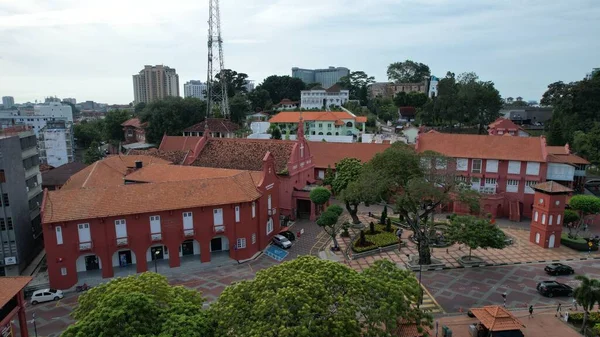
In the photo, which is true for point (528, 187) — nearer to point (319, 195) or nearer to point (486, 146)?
point (486, 146)

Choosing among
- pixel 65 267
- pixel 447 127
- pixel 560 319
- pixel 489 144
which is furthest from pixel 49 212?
pixel 447 127

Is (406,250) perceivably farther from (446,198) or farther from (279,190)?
(279,190)

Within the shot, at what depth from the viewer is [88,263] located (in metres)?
35.7

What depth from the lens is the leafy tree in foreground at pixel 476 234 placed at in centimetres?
3556

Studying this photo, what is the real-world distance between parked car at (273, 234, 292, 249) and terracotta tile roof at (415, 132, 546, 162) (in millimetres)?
24085

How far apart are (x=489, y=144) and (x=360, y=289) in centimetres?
4013

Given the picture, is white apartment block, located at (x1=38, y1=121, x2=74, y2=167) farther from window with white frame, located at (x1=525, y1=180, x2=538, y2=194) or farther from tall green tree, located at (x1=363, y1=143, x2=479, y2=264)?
window with white frame, located at (x1=525, y1=180, x2=538, y2=194)

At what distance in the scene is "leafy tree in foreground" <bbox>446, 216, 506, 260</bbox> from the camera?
3556 centimetres

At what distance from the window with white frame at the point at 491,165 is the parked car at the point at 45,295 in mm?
47594

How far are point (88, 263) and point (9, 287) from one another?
1195cm

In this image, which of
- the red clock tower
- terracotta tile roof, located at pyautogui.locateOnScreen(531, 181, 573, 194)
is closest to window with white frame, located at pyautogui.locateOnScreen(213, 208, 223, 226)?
the red clock tower

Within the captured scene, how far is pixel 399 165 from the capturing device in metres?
37.5

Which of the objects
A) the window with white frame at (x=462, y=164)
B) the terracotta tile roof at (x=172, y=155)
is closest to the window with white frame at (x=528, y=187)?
the window with white frame at (x=462, y=164)

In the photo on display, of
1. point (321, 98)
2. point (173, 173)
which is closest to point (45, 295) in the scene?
point (173, 173)
